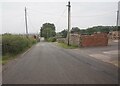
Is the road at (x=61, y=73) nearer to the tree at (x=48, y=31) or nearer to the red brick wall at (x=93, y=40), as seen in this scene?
the red brick wall at (x=93, y=40)

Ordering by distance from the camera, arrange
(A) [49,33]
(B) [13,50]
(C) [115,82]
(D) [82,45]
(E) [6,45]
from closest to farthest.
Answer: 1. (C) [115,82]
2. (E) [6,45]
3. (B) [13,50]
4. (D) [82,45]
5. (A) [49,33]

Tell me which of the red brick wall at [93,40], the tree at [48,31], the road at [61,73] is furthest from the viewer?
the tree at [48,31]

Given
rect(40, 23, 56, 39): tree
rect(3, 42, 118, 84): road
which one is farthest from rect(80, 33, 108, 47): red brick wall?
rect(40, 23, 56, 39): tree

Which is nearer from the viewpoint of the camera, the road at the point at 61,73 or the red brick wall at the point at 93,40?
the road at the point at 61,73

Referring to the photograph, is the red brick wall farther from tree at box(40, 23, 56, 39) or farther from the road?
tree at box(40, 23, 56, 39)

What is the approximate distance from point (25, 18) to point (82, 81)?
5545 cm

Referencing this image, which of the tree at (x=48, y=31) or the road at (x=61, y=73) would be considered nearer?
the road at (x=61, y=73)

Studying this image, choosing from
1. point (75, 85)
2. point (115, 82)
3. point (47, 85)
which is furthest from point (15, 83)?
point (115, 82)

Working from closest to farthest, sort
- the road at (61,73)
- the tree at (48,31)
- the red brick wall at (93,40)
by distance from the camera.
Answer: the road at (61,73), the red brick wall at (93,40), the tree at (48,31)

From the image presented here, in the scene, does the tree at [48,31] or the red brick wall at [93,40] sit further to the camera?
the tree at [48,31]

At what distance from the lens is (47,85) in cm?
872

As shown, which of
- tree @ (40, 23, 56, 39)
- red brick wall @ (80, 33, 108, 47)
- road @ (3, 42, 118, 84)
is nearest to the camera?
road @ (3, 42, 118, 84)

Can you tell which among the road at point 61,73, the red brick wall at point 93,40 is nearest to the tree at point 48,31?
the red brick wall at point 93,40

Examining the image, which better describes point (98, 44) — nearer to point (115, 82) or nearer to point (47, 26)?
point (115, 82)
